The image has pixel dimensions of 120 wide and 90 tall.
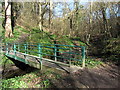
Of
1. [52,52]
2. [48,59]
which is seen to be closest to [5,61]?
[52,52]

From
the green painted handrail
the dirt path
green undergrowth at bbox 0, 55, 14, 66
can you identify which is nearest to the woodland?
the green painted handrail

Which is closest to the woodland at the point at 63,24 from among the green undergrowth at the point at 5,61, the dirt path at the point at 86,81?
the green undergrowth at the point at 5,61

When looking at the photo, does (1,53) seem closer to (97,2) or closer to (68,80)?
(68,80)

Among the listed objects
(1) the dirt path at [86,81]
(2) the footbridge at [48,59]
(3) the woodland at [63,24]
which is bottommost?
(1) the dirt path at [86,81]

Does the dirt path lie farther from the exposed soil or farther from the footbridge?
the footbridge

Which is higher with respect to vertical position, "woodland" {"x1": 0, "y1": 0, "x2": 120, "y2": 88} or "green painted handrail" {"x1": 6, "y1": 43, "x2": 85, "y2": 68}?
"woodland" {"x1": 0, "y1": 0, "x2": 120, "y2": 88}

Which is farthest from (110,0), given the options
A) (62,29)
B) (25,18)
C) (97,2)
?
(25,18)

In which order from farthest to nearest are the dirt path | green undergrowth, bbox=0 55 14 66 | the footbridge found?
green undergrowth, bbox=0 55 14 66, the footbridge, the dirt path

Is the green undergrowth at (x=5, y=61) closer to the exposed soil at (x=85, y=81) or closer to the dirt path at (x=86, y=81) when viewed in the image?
the exposed soil at (x=85, y=81)

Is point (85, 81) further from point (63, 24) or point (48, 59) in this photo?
point (63, 24)

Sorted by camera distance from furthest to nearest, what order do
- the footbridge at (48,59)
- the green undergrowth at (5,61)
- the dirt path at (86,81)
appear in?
the green undergrowth at (5,61)
the footbridge at (48,59)
the dirt path at (86,81)

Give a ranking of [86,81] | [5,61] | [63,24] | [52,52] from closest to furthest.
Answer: [86,81]
[5,61]
[52,52]
[63,24]

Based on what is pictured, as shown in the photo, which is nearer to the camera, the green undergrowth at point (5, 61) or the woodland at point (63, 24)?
the green undergrowth at point (5, 61)

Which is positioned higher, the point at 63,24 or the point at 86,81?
the point at 63,24
